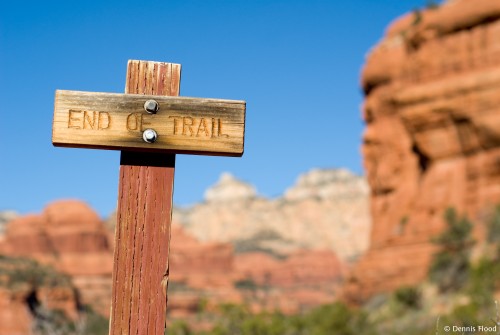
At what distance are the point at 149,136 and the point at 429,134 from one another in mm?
31913

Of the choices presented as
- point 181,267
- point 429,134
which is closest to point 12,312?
point 429,134

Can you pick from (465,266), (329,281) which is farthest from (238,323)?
(329,281)

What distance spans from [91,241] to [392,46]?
62.3m

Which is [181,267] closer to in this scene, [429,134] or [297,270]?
[297,270]

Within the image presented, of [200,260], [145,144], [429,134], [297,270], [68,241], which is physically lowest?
[297,270]

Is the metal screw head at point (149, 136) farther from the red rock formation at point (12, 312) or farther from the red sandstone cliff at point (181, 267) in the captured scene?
the red sandstone cliff at point (181, 267)

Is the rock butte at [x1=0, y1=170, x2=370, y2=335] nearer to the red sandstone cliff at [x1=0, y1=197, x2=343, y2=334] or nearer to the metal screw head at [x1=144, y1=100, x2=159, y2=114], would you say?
the red sandstone cliff at [x1=0, y1=197, x2=343, y2=334]

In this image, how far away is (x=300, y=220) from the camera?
170 metres

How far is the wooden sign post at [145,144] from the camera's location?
8.45 feet

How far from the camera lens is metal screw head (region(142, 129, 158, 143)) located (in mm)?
2658

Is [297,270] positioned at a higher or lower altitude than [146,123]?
lower

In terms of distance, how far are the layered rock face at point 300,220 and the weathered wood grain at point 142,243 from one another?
138289 millimetres

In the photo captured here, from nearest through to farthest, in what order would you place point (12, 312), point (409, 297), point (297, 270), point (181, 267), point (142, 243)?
point (142, 243)
point (409, 297)
point (12, 312)
point (181, 267)
point (297, 270)

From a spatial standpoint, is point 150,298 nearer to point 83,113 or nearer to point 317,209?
point 83,113
